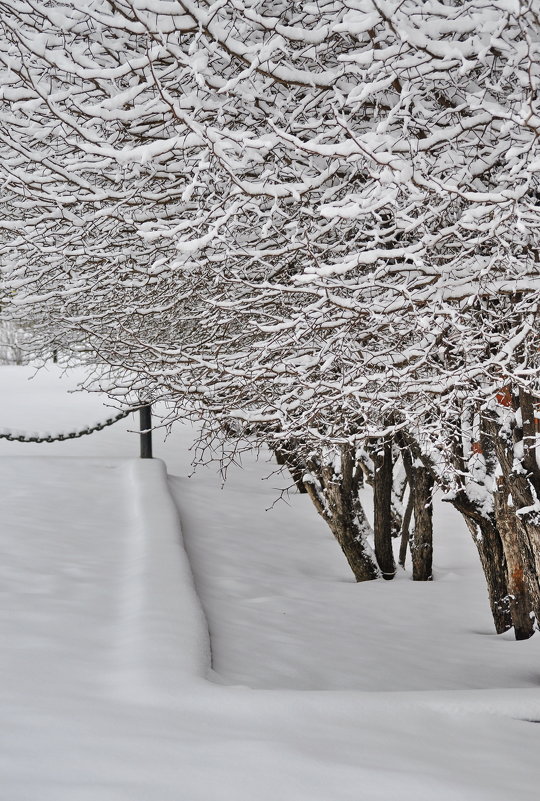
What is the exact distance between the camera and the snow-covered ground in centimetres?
255

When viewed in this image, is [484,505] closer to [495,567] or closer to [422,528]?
[495,567]

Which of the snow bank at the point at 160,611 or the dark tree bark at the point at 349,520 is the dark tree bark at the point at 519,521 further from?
the dark tree bark at the point at 349,520

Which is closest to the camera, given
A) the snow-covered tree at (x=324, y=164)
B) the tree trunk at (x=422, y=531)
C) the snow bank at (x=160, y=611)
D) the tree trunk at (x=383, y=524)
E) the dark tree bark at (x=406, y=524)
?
the snow-covered tree at (x=324, y=164)

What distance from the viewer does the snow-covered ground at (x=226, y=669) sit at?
255 cm

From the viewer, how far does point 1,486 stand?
25.9 ft

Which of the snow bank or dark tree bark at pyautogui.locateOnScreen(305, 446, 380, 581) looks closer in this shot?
the snow bank

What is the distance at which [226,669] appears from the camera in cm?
404

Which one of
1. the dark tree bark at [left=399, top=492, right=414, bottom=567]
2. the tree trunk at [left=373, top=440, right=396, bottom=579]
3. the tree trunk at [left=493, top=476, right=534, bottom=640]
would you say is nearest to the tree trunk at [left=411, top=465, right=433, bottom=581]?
the tree trunk at [left=373, top=440, right=396, bottom=579]

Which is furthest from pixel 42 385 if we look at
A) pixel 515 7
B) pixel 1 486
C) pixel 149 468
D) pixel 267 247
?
pixel 515 7

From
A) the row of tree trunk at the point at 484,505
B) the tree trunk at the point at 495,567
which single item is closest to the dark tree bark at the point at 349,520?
the row of tree trunk at the point at 484,505

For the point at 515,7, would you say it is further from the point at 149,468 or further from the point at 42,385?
the point at 42,385

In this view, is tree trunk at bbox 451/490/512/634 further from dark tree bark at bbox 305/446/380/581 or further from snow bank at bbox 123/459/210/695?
snow bank at bbox 123/459/210/695

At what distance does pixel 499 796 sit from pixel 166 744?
40.6 inches

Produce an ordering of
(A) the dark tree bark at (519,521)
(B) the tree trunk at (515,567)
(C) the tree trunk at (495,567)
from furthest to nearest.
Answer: (C) the tree trunk at (495,567) → (B) the tree trunk at (515,567) → (A) the dark tree bark at (519,521)
